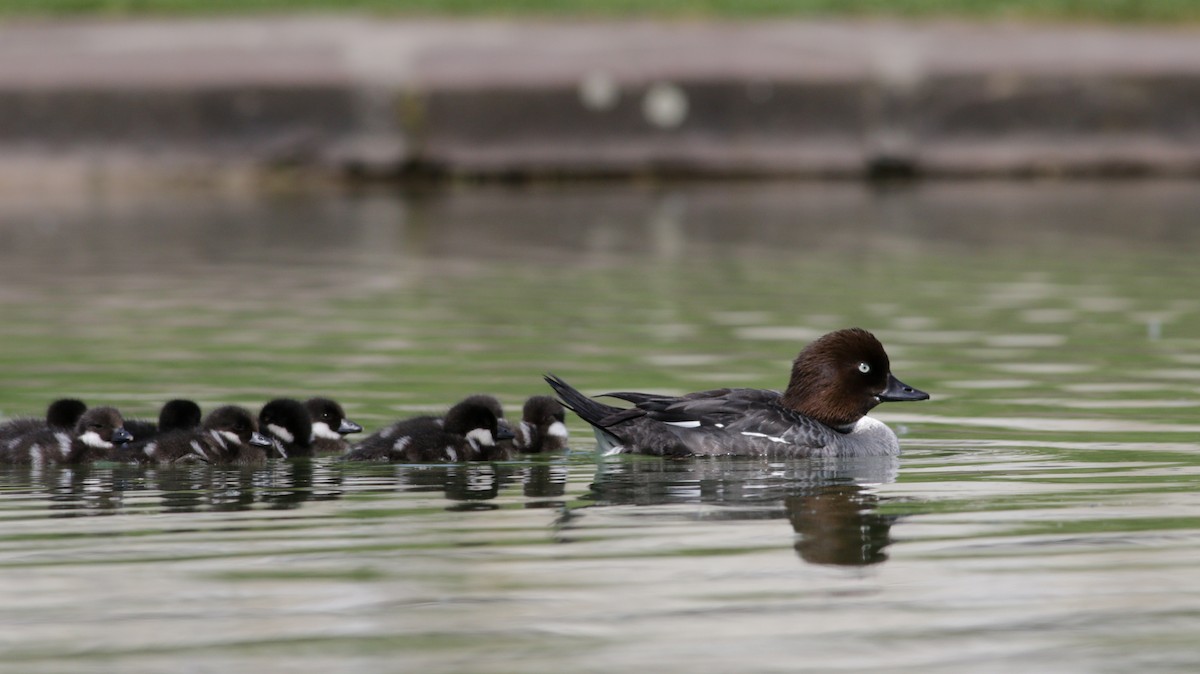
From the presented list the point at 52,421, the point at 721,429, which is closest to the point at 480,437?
the point at 721,429

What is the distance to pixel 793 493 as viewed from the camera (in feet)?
21.4

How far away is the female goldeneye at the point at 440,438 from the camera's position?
719cm

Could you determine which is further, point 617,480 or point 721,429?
point 721,429

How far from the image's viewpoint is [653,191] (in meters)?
19.1

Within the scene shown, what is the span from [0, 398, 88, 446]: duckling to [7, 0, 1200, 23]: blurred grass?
11.9 metres

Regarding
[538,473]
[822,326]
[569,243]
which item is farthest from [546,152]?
[538,473]

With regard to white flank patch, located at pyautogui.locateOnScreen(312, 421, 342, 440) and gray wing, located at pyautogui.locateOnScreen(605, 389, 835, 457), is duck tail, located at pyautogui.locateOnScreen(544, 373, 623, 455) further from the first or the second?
white flank patch, located at pyautogui.locateOnScreen(312, 421, 342, 440)

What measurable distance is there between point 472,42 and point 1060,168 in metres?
5.32

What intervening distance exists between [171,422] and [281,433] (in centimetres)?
37

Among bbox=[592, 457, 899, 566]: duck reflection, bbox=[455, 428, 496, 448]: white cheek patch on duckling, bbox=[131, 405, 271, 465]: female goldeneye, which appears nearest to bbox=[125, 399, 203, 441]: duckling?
bbox=[131, 405, 271, 465]: female goldeneye

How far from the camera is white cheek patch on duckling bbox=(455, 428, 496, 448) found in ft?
24.0

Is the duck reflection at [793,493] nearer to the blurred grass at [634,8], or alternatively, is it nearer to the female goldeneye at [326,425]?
the female goldeneye at [326,425]

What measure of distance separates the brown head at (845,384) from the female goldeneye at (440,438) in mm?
1088

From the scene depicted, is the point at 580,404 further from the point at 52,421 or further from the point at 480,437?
the point at 52,421
